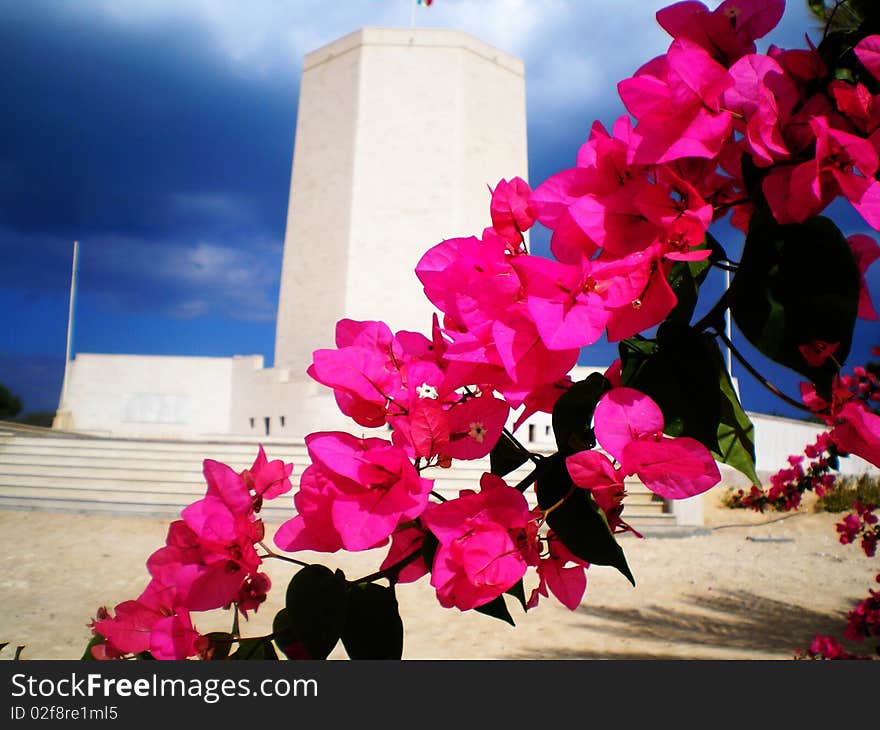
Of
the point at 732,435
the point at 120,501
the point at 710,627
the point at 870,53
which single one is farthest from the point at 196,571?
the point at 120,501

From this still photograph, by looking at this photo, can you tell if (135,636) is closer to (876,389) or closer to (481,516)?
(481,516)

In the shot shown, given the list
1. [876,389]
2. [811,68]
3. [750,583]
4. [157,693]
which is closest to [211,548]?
[157,693]

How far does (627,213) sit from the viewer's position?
0.78 ft

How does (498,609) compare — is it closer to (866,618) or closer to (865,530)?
(866,618)

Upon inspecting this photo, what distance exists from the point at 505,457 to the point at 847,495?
7.33 metres

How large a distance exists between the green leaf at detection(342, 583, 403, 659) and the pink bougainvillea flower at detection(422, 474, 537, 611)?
55 millimetres

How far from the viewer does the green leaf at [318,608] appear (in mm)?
278

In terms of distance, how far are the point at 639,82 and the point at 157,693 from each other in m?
0.33

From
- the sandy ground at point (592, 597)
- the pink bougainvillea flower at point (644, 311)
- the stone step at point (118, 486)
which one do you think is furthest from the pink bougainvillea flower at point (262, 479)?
the stone step at point (118, 486)

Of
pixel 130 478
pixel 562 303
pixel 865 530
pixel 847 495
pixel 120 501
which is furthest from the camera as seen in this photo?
pixel 847 495

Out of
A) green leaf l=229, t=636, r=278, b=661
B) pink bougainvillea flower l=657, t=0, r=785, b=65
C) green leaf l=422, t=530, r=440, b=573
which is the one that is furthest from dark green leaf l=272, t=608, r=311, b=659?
pink bougainvillea flower l=657, t=0, r=785, b=65

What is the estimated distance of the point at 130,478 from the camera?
5.39 m

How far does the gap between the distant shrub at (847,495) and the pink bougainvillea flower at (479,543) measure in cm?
687

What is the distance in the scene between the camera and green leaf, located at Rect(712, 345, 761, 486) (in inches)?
9.8
